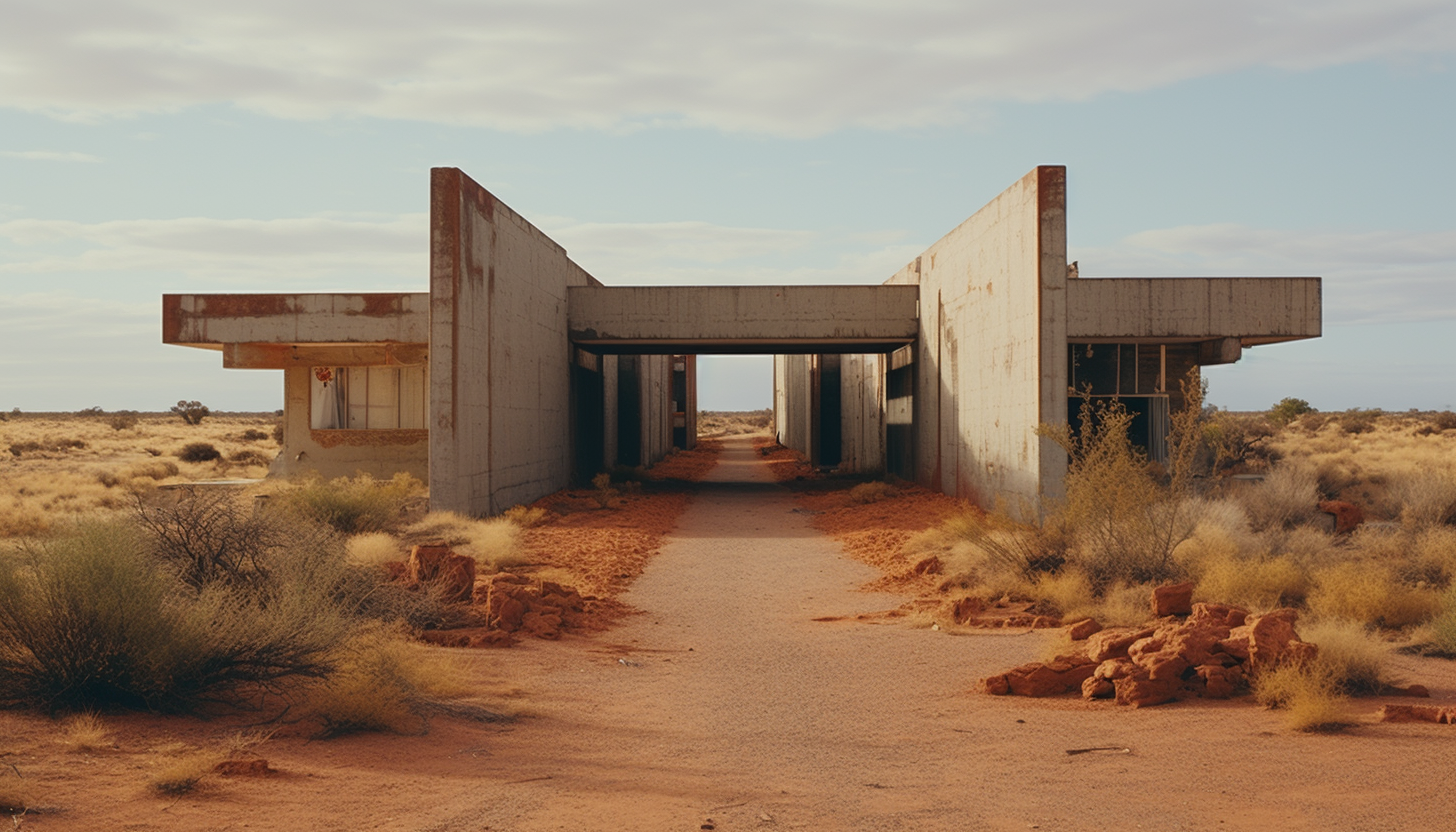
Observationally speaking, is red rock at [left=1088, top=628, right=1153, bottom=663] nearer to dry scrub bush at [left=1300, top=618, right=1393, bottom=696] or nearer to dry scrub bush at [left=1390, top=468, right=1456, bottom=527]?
dry scrub bush at [left=1300, top=618, right=1393, bottom=696]

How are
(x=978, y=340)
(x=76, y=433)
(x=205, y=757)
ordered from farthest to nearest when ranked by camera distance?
(x=76, y=433) < (x=978, y=340) < (x=205, y=757)

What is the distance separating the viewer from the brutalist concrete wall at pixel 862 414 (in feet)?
108

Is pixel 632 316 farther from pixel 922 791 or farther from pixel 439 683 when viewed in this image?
pixel 922 791

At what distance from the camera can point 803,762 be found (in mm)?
6488

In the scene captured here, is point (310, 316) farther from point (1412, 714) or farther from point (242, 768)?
point (1412, 714)

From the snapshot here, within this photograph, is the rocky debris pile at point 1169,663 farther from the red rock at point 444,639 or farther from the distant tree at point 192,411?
the distant tree at point 192,411

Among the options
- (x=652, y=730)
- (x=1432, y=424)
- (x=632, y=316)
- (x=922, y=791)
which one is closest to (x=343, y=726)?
(x=652, y=730)

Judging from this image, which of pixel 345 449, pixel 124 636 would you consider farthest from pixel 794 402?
pixel 124 636

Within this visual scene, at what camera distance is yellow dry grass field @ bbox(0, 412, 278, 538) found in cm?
2114

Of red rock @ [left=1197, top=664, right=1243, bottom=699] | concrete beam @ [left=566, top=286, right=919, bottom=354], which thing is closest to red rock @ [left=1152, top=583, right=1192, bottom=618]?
red rock @ [left=1197, top=664, right=1243, bottom=699]

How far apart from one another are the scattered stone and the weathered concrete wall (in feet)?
58.8

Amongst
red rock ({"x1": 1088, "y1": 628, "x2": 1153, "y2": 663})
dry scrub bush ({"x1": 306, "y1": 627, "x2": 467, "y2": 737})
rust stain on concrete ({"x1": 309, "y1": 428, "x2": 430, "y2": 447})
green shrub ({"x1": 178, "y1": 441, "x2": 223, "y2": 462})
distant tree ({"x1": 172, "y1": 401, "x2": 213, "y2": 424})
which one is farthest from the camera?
distant tree ({"x1": 172, "y1": 401, "x2": 213, "y2": 424})

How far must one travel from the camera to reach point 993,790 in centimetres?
592

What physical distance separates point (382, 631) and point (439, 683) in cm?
138
